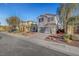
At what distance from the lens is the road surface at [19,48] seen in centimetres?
169

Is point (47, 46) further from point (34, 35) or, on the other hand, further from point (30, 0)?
point (30, 0)

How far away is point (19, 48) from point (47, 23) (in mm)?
425

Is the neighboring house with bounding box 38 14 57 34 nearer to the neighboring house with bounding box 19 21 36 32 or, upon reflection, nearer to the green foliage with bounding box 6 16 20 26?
the neighboring house with bounding box 19 21 36 32

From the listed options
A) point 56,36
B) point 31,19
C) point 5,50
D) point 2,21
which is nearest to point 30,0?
point 31,19

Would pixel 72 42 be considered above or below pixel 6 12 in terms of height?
below

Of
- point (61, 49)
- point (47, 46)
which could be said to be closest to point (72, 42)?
point (61, 49)

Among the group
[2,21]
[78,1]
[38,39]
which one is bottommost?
[38,39]

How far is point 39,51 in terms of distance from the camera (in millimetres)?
1692

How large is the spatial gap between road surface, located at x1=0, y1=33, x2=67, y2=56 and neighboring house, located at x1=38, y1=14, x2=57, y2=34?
204 millimetres

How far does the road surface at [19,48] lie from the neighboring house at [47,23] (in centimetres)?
20

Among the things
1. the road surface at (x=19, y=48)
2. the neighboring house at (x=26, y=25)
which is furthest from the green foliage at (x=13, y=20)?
the road surface at (x=19, y=48)

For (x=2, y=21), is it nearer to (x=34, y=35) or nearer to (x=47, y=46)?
(x=34, y=35)

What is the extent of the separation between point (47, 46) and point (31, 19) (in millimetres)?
357

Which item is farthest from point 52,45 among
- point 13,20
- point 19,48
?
point 13,20
